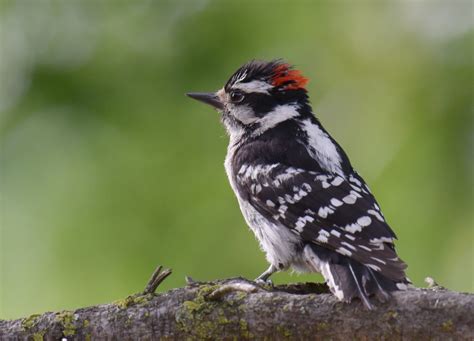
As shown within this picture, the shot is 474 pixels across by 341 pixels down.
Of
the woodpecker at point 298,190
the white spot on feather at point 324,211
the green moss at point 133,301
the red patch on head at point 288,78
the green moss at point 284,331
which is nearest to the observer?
the green moss at point 284,331

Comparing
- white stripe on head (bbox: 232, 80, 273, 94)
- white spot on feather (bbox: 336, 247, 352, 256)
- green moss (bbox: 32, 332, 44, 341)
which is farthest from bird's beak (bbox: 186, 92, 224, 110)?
green moss (bbox: 32, 332, 44, 341)

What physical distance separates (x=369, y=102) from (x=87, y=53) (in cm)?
179

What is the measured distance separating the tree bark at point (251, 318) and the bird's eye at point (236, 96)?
1957mm

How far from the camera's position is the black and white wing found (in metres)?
3.72

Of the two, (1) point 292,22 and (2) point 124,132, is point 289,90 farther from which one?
(2) point 124,132

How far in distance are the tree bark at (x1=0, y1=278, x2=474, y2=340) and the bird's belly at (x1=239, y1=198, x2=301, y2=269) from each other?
86 centimetres

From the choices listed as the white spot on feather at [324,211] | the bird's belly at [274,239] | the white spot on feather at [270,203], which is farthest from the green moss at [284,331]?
the white spot on feather at [270,203]

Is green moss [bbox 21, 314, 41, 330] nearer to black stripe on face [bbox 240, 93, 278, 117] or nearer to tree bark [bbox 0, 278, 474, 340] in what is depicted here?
tree bark [bbox 0, 278, 474, 340]

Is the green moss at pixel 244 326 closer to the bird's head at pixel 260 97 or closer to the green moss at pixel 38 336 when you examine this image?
the green moss at pixel 38 336

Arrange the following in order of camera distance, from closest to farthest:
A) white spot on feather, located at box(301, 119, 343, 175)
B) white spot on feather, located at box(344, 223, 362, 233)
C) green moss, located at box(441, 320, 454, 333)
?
green moss, located at box(441, 320, 454, 333), white spot on feather, located at box(344, 223, 362, 233), white spot on feather, located at box(301, 119, 343, 175)

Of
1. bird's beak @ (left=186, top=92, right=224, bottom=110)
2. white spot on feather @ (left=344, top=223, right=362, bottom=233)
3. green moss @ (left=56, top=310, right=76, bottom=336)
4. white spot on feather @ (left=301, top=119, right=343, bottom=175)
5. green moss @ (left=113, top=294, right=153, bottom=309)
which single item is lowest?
white spot on feather @ (left=344, top=223, right=362, bottom=233)

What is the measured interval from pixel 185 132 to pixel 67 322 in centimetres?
177

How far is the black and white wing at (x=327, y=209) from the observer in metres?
3.72

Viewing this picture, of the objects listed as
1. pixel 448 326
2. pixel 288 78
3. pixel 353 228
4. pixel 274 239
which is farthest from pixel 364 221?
pixel 288 78
